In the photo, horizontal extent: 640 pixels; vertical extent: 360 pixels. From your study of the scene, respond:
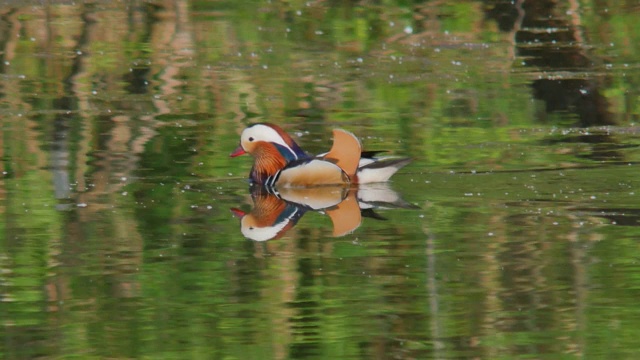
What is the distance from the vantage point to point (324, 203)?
9906 millimetres

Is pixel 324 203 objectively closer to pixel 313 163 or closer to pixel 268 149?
pixel 313 163

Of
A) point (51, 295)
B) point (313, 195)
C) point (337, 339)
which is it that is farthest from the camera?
point (313, 195)

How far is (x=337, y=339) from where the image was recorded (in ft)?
22.0

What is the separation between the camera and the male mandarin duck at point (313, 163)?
10.2 m

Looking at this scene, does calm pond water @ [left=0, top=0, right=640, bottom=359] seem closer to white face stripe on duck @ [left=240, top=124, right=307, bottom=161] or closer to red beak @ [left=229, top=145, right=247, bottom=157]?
red beak @ [left=229, top=145, right=247, bottom=157]

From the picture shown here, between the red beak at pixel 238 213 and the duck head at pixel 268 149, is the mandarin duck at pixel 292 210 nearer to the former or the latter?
the red beak at pixel 238 213

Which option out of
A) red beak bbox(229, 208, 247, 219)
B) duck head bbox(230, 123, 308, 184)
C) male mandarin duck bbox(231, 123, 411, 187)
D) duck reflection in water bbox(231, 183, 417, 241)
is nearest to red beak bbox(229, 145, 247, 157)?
duck head bbox(230, 123, 308, 184)

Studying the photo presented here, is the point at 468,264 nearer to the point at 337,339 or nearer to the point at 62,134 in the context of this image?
the point at 337,339

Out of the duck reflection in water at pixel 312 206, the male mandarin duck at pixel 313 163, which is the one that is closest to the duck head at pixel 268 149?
the male mandarin duck at pixel 313 163

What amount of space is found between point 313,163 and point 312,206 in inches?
→ 21.2

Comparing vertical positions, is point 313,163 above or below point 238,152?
above

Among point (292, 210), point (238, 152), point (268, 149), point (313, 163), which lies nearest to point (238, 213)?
point (292, 210)

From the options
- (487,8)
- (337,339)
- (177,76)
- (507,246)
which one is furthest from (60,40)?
(337,339)

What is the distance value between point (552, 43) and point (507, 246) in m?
10.2
